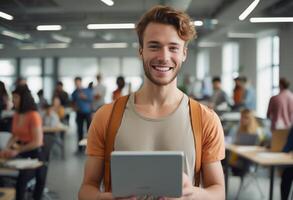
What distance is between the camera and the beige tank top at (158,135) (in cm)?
133

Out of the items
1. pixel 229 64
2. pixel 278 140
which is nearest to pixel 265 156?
pixel 278 140

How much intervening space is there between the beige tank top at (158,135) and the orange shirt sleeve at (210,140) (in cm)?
4

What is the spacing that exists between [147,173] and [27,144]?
2785mm

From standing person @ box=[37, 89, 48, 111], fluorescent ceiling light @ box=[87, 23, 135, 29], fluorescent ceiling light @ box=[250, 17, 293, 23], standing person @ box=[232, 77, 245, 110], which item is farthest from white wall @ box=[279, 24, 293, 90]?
standing person @ box=[232, 77, 245, 110]

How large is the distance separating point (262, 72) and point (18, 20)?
24.2 ft

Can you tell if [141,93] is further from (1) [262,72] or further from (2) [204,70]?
(2) [204,70]

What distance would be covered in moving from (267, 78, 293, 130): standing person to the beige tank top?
390 cm

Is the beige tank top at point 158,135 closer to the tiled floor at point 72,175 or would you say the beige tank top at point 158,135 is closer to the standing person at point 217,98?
the tiled floor at point 72,175

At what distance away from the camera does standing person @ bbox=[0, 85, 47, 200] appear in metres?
3.60

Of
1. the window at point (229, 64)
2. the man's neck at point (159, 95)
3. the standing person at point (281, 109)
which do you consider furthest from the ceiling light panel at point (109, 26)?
the window at point (229, 64)

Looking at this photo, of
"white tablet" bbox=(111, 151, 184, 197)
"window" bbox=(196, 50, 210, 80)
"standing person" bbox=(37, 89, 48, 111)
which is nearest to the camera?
"white tablet" bbox=(111, 151, 184, 197)

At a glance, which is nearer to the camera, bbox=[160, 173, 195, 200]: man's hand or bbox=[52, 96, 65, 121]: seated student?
bbox=[160, 173, 195, 200]: man's hand

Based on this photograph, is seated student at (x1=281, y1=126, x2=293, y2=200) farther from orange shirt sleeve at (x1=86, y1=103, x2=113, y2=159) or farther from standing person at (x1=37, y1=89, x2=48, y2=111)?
orange shirt sleeve at (x1=86, y1=103, x2=113, y2=159)

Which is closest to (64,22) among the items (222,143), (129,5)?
(129,5)
